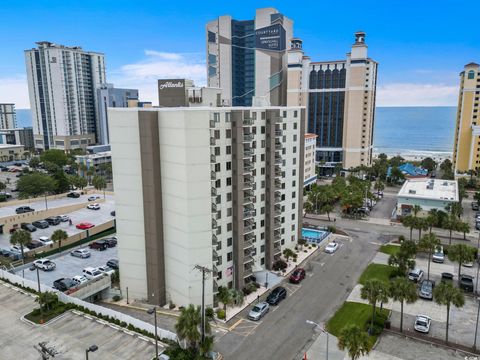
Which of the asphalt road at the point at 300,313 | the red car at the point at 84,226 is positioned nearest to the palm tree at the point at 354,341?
the asphalt road at the point at 300,313

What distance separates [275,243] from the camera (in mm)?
62062

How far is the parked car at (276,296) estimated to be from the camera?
50531mm

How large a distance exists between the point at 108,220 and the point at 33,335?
4681cm

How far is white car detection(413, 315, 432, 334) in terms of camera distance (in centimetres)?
4331

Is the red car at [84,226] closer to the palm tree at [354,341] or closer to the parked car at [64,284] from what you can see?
the parked car at [64,284]

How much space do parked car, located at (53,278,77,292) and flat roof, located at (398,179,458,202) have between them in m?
74.0

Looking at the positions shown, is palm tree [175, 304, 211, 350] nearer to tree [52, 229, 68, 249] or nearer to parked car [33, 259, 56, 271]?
parked car [33, 259, 56, 271]

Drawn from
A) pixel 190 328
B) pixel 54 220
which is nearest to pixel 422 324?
pixel 190 328

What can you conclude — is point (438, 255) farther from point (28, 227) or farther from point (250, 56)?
point (250, 56)

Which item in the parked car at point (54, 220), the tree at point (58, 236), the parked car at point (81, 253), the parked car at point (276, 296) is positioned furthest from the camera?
the parked car at point (54, 220)

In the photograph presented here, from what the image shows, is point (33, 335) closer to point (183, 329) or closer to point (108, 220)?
point (183, 329)

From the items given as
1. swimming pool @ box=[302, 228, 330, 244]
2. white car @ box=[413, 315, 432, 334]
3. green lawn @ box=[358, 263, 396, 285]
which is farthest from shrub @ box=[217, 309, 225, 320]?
swimming pool @ box=[302, 228, 330, 244]

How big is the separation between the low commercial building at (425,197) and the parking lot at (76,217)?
70.1m

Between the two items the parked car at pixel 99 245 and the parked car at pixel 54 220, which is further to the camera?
the parked car at pixel 54 220
